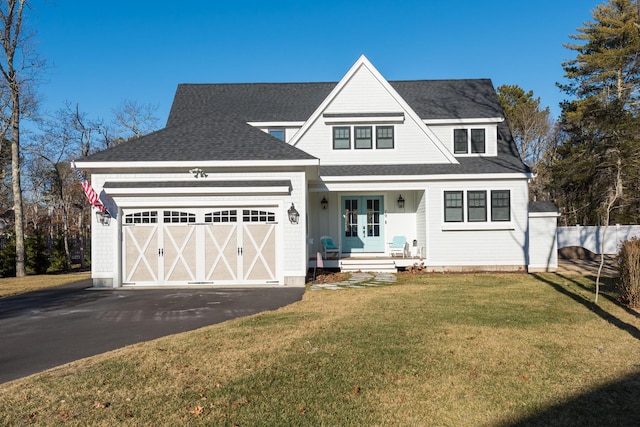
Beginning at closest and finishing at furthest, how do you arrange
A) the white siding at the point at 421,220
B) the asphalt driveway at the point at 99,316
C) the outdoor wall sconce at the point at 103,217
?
1. the asphalt driveway at the point at 99,316
2. the outdoor wall sconce at the point at 103,217
3. the white siding at the point at 421,220

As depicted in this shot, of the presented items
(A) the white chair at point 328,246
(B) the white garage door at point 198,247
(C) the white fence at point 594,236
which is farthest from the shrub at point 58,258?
→ (C) the white fence at point 594,236

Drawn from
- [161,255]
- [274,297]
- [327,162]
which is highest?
[327,162]

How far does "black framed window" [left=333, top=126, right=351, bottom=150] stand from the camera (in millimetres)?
17797

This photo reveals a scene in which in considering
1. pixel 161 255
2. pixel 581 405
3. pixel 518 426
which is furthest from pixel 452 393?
pixel 161 255

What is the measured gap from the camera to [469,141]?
61.7ft

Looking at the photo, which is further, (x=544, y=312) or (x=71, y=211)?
(x=71, y=211)

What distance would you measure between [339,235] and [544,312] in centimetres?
957

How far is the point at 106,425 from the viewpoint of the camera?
13.8 feet

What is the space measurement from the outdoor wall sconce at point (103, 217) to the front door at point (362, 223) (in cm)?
891

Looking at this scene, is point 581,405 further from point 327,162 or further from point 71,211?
point 71,211

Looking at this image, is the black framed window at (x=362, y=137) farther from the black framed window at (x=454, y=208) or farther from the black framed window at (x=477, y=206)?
the black framed window at (x=477, y=206)

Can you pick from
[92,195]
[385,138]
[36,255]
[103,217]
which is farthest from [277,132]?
[36,255]

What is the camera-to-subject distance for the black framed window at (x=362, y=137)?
17.8m

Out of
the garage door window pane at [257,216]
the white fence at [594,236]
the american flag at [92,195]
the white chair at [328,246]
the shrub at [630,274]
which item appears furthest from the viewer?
the white fence at [594,236]
